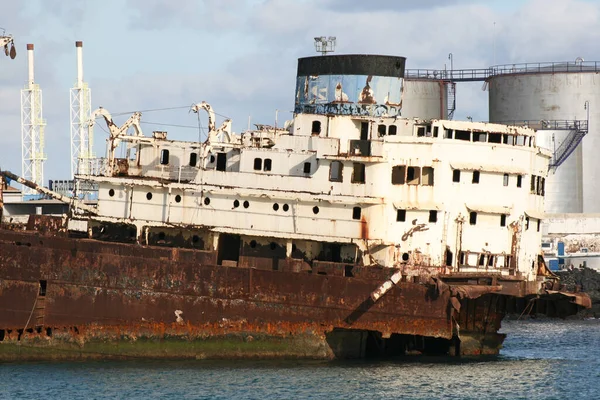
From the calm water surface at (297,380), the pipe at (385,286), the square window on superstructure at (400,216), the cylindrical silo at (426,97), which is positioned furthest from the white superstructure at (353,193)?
the cylindrical silo at (426,97)

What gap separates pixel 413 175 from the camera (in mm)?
33594

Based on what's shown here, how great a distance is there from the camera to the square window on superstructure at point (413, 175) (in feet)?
110

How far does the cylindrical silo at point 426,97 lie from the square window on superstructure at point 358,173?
43.8 meters

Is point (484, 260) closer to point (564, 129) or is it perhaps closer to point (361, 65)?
point (361, 65)

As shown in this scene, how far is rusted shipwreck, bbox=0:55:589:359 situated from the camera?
107 ft

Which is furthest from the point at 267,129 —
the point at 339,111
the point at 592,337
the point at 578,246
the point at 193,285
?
the point at 578,246

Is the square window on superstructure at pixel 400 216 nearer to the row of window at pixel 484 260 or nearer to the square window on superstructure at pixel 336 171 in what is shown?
the square window on superstructure at pixel 336 171

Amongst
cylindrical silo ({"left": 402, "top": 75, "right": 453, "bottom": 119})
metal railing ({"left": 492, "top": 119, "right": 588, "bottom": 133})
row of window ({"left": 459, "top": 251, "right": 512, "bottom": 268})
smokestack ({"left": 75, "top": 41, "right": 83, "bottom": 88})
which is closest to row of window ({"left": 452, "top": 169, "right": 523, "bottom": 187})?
row of window ({"left": 459, "top": 251, "right": 512, "bottom": 268})

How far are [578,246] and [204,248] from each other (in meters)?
45.8

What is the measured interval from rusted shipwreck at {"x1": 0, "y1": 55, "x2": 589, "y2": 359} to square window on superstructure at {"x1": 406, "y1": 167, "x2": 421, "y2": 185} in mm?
50

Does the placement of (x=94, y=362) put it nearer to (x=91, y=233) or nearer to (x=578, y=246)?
(x=91, y=233)

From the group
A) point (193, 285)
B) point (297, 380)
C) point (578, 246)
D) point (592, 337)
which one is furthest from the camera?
point (578, 246)

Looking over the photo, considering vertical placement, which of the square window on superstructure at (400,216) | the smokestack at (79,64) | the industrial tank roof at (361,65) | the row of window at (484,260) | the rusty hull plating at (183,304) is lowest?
Result: the rusty hull plating at (183,304)

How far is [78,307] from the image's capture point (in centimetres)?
3269
